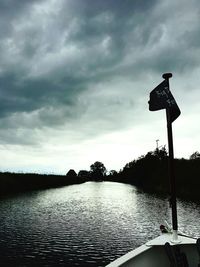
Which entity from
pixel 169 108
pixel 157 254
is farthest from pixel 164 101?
pixel 157 254

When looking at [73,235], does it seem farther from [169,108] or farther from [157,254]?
[169,108]

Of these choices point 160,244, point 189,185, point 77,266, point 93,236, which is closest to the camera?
point 160,244

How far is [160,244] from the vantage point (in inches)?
258

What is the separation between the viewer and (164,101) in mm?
7137

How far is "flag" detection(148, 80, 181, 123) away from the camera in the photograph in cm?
709

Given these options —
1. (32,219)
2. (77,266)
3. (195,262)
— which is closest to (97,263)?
(77,266)

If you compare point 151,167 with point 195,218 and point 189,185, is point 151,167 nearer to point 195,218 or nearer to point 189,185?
point 189,185

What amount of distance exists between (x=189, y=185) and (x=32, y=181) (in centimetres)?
4150

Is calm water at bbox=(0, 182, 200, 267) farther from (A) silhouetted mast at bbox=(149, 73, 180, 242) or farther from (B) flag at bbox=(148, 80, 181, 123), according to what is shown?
(B) flag at bbox=(148, 80, 181, 123)

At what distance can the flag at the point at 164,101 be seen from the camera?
279 inches

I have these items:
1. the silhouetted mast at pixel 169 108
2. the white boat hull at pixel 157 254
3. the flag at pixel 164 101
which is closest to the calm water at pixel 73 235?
the white boat hull at pixel 157 254

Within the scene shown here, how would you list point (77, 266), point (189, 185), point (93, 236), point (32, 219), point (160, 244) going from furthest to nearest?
point (189, 185) < point (32, 219) < point (93, 236) < point (77, 266) < point (160, 244)

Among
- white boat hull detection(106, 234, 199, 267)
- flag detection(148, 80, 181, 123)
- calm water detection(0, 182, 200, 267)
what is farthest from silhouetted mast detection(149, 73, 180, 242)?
calm water detection(0, 182, 200, 267)

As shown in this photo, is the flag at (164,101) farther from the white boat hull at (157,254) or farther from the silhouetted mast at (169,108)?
the white boat hull at (157,254)
